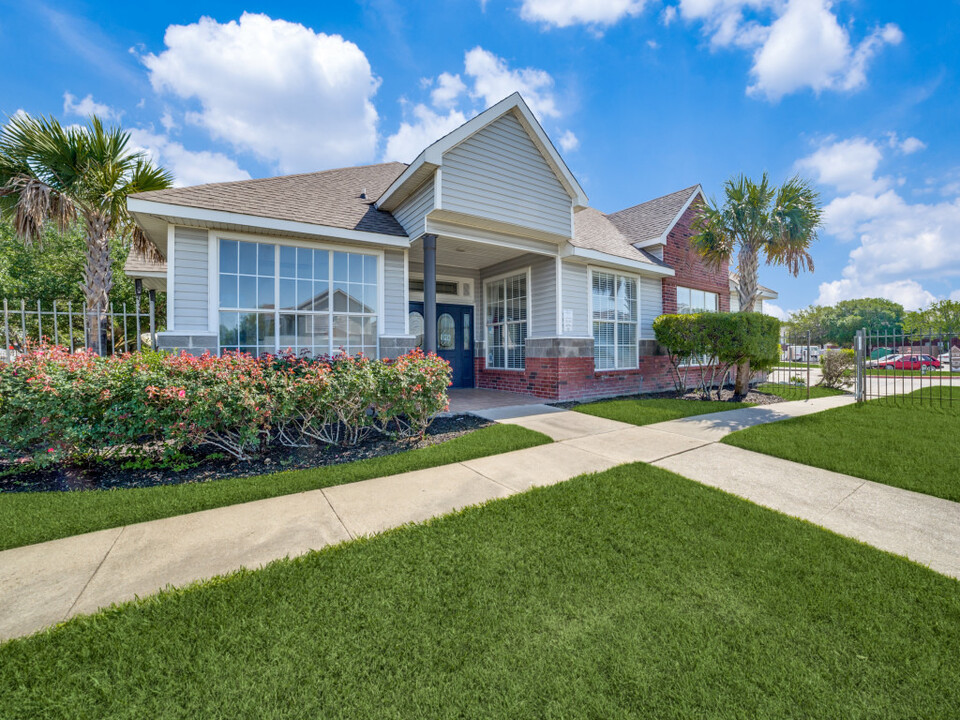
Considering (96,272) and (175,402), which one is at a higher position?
(96,272)

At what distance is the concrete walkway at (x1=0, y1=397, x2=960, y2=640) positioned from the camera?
2.30 metres

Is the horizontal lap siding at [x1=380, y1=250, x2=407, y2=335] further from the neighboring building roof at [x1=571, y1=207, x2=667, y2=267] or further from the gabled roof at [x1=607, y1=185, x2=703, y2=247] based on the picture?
the gabled roof at [x1=607, y1=185, x2=703, y2=247]

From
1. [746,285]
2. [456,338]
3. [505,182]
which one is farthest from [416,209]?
[746,285]

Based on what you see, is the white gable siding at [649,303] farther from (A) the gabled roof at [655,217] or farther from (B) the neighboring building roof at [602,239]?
(A) the gabled roof at [655,217]

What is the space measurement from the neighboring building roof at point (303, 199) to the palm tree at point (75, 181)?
6.52 ft

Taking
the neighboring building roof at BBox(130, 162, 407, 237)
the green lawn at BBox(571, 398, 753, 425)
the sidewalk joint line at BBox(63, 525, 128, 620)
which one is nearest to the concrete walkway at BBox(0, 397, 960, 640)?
Answer: the sidewalk joint line at BBox(63, 525, 128, 620)

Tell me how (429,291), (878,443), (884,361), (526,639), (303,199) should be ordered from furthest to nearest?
(884,361)
(429,291)
(303,199)
(878,443)
(526,639)

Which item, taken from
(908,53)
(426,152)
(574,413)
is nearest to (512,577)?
(574,413)

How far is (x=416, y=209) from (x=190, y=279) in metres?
4.18

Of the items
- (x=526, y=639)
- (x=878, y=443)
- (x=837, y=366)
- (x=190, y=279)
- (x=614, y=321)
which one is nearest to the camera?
(x=526, y=639)

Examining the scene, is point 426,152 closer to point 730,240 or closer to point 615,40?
point 615,40

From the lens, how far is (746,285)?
10.1 metres

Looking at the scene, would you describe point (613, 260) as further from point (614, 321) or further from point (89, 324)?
point (89, 324)

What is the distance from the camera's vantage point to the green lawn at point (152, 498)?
296 cm
